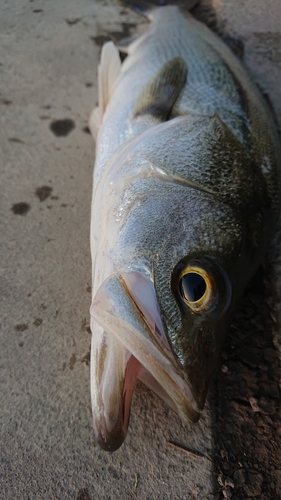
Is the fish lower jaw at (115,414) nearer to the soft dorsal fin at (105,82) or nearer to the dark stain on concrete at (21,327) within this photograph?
the dark stain on concrete at (21,327)

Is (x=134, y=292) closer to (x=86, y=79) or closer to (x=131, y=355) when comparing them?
(x=131, y=355)

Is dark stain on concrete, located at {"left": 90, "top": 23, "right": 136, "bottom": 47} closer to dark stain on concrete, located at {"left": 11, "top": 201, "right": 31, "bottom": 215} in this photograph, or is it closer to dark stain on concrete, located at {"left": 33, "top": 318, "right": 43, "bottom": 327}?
dark stain on concrete, located at {"left": 11, "top": 201, "right": 31, "bottom": 215}

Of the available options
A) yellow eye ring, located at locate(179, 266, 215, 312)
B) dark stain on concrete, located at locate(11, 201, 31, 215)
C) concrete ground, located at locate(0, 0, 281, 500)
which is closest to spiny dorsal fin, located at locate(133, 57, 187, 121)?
concrete ground, located at locate(0, 0, 281, 500)

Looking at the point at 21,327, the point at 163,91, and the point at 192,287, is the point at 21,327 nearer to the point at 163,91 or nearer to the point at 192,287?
the point at 192,287

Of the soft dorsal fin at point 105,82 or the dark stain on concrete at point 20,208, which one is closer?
the dark stain on concrete at point 20,208

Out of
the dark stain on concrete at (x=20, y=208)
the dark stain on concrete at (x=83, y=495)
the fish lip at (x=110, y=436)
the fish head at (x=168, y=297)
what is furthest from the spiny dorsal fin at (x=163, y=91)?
the dark stain on concrete at (x=83, y=495)
